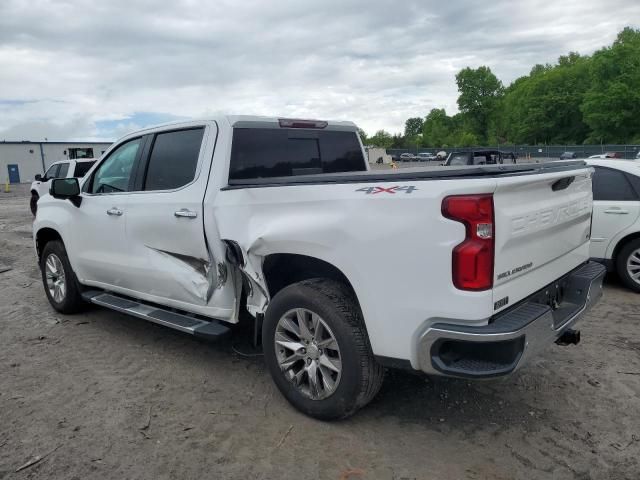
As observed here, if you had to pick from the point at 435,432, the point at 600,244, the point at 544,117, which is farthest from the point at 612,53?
the point at 435,432

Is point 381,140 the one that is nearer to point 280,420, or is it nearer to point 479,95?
point 479,95

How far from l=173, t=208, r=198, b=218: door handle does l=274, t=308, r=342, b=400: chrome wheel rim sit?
3.57 ft

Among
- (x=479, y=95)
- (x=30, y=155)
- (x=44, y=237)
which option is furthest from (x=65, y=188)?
(x=479, y=95)

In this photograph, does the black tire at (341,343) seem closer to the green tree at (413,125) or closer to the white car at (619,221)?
the white car at (619,221)

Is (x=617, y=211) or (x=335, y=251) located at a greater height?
(x=335, y=251)

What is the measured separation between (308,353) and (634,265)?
4694 millimetres

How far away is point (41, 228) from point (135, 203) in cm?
205

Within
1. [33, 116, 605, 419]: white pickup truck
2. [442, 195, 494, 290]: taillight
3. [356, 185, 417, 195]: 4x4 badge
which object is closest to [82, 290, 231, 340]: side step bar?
[33, 116, 605, 419]: white pickup truck

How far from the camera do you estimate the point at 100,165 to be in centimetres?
532

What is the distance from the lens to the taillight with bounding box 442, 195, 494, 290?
271 cm

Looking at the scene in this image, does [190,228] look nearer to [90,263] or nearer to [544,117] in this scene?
[90,263]

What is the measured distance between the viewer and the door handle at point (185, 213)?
13.3 feet

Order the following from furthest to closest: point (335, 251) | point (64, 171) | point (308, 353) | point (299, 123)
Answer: point (64, 171)
point (299, 123)
point (308, 353)
point (335, 251)

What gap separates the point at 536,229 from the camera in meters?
3.09
